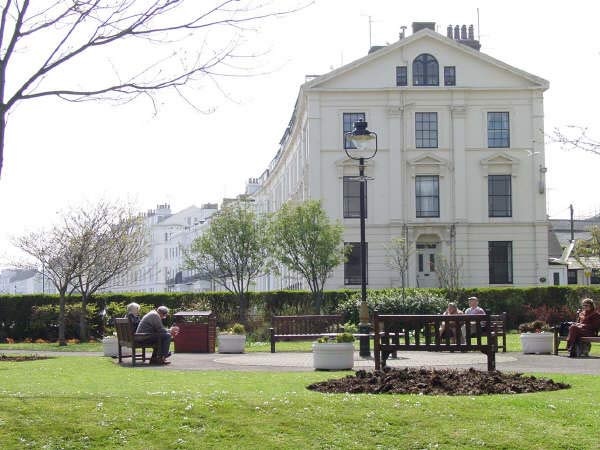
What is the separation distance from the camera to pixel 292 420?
1018 centimetres

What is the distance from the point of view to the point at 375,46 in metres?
60.0

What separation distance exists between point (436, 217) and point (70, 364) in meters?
37.2

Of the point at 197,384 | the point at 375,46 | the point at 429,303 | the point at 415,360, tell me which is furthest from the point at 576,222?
the point at 197,384

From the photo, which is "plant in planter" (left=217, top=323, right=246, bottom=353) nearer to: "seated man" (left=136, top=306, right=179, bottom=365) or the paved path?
the paved path

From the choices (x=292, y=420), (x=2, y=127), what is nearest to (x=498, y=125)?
(x=2, y=127)

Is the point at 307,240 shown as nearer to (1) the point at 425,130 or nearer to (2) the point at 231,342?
(1) the point at 425,130

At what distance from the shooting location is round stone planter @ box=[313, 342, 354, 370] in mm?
17047

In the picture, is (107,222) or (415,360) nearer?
(415,360)

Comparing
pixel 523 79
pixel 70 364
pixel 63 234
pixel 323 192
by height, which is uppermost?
pixel 523 79

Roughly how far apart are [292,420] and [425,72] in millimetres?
46738

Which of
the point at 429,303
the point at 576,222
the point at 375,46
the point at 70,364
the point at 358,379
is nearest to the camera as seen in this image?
the point at 358,379

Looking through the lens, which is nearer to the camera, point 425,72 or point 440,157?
point 440,157

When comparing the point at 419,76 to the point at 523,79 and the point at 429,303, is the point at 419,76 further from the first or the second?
the point at 429,303

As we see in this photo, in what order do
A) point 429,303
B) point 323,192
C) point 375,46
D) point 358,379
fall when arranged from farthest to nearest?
1. point 375,46
2. point 323,192
3. point 429,303
4. point 358,379
